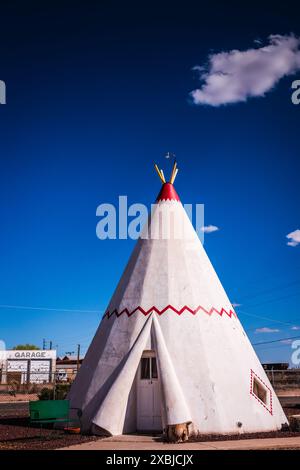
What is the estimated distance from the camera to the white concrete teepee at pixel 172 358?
924 cm

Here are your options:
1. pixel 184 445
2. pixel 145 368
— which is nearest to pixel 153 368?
pixel 145 368

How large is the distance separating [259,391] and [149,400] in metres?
2.81

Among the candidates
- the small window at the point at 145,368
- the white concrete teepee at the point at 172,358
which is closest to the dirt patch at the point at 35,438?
the white concrete teepee at the point at 172,358

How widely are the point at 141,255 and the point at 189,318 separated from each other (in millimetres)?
2210

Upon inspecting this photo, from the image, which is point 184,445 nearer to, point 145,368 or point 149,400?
point 149,400

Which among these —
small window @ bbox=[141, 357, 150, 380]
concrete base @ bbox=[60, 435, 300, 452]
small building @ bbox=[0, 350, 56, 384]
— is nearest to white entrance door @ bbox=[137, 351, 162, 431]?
small window @ bbox=[141, 357, 150, 380]

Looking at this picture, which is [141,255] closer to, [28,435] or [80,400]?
[80,400]

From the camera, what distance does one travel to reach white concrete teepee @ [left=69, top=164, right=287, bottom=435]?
9242 mm

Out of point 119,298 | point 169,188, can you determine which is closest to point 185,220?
point 169,188

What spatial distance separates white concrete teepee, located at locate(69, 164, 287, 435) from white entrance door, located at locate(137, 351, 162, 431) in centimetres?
2

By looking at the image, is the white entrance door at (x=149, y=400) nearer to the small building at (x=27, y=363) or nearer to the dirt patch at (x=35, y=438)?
the dirt patch at (x=35, y=438)

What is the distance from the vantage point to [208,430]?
8.98m

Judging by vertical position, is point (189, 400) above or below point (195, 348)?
below

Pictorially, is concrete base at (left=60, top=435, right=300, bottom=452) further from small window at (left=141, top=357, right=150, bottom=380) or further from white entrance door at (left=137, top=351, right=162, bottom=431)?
small window at (left=141, top=357, right=150, bottom=380)
